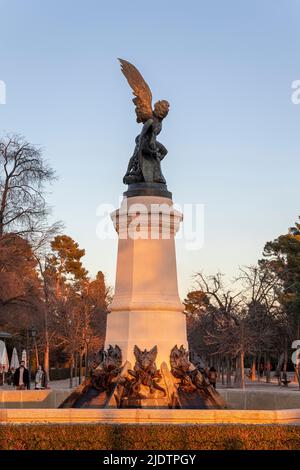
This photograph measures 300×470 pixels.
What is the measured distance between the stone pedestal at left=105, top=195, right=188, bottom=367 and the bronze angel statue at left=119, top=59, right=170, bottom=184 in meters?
0.68

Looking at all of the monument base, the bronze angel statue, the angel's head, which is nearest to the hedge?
the monument base

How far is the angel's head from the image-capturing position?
59.8 feet

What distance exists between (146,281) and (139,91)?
459cm

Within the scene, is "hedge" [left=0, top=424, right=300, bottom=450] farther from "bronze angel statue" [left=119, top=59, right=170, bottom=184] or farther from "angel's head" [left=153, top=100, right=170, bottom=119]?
"angel's head" [left=153, top=100, right=170, bottom=119]

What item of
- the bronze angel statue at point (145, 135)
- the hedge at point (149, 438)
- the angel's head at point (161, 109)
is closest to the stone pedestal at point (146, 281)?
the bronze angel statue at point (145, 135)

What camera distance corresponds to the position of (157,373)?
52.1 feet

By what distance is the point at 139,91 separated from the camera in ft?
60.1

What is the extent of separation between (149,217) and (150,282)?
4.71 ft

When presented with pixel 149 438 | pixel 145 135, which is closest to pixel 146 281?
pixel 145 135

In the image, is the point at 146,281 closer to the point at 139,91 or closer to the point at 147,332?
the point at 147,332

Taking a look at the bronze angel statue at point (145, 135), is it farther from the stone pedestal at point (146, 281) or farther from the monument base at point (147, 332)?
the monument base at point (147, 332)

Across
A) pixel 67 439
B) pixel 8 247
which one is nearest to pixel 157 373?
pixel 67 439
